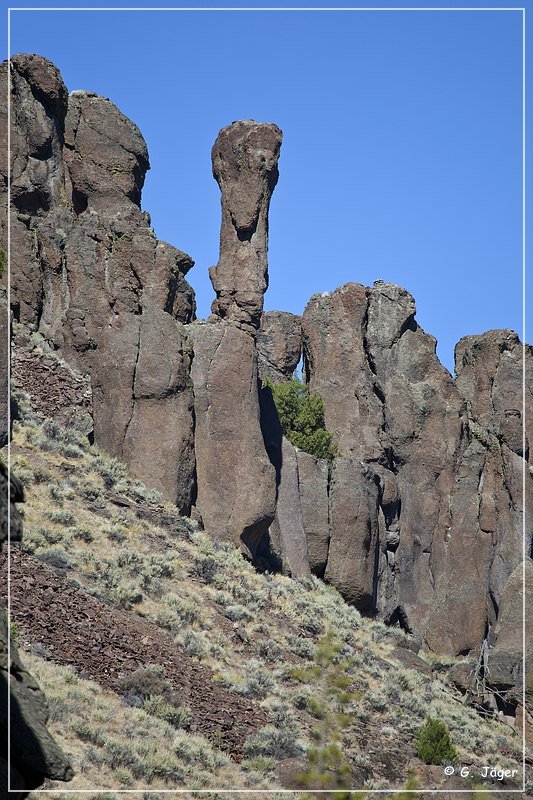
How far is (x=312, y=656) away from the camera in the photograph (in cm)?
3934

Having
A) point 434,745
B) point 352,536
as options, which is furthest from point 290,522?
point 434,745

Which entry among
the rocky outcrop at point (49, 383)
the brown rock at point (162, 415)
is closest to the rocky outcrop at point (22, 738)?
the brown rock at point (162, 415)

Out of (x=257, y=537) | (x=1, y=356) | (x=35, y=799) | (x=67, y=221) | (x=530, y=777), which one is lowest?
(x=530, y=777)

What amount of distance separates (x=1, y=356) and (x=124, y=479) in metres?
7.67

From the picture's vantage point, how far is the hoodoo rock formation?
161ft

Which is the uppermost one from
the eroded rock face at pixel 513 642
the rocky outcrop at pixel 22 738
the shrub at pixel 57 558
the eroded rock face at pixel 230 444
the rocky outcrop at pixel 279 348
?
the rocky outcrop at pixel 279 348

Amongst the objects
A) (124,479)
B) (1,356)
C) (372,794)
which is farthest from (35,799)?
(124,479)

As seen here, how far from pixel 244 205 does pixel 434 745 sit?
2920cm

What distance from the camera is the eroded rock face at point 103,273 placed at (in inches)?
1902

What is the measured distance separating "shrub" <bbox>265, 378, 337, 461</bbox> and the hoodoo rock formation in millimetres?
994

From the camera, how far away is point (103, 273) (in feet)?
167

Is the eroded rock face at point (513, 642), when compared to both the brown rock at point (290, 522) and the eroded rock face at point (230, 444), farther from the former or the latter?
the eroded rock face at point (230, 444)

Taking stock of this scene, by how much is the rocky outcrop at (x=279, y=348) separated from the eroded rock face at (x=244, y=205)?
12.5 meters

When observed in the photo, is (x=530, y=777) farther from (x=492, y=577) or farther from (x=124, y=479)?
(x=492, y=577)
